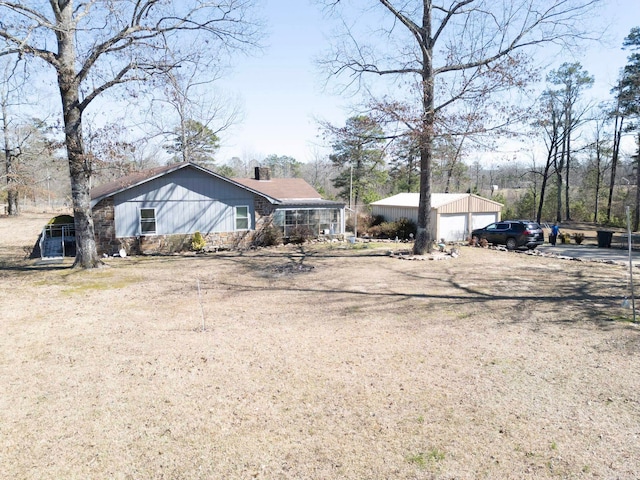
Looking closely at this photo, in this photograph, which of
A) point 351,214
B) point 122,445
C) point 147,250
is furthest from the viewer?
point 351,214

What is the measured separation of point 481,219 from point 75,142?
2162 cm

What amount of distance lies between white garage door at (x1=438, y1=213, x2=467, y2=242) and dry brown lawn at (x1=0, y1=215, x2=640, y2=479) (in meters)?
12.4

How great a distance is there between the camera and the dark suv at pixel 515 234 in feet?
68.5

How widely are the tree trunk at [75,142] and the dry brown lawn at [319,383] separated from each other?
121 inches

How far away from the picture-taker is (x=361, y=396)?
5.42 meters

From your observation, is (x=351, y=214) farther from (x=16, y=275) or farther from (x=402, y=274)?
(x=16, y=275)

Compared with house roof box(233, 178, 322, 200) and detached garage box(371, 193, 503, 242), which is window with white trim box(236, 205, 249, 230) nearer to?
house roof box(233, 178, 322, 200)

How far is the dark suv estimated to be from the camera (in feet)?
68.5

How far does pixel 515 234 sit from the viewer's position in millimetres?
21156

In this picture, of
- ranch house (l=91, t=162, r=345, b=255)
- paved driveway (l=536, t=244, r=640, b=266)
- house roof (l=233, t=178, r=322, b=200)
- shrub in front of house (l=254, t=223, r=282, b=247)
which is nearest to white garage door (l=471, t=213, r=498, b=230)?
paved driveway (l=536, t=244, r=640, b=266)

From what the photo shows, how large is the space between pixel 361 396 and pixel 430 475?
1.65 meters

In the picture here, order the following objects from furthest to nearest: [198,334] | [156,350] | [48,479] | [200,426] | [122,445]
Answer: [198,334]
[156,350]
[200,426]
[122,445]
[48,479]

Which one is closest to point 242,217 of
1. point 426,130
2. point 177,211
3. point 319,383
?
point 177,211

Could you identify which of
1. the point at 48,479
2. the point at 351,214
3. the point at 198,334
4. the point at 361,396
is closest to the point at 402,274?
the point at 198,334
